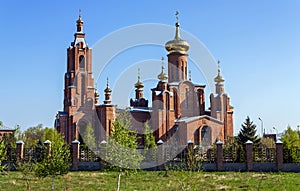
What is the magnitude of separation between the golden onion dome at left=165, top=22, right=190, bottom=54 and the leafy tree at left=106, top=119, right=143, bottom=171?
23264 millimetres

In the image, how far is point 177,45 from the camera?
36969 mm

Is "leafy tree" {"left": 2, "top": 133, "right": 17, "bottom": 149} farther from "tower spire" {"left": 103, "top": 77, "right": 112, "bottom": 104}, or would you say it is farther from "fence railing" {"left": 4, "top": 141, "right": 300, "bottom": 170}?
"tower spire" {"left": 103, "top": 77, "right": 112, "bottom": 104}

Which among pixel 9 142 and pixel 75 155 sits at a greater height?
pixel 9 142

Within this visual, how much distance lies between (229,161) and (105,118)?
14387 mm

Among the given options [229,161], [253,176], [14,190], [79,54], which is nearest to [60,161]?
[14,190]

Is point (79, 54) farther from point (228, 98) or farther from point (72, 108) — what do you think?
point (228, 98)

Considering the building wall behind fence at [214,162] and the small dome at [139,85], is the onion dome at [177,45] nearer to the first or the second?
the small dome at [139,85]

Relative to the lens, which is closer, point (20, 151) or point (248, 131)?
point (20, 151)

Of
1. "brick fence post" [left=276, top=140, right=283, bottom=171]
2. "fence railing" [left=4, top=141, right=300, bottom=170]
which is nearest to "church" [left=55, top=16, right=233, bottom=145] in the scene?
"fence railing" [left=4, top=141, right=300, bottom=170]

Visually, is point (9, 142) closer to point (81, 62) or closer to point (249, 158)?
point (81, 62)

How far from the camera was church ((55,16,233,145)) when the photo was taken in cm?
3378

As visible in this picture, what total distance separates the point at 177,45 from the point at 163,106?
644 cm

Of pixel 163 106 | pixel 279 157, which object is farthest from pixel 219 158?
pixel 163 106

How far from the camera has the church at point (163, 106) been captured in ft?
111
